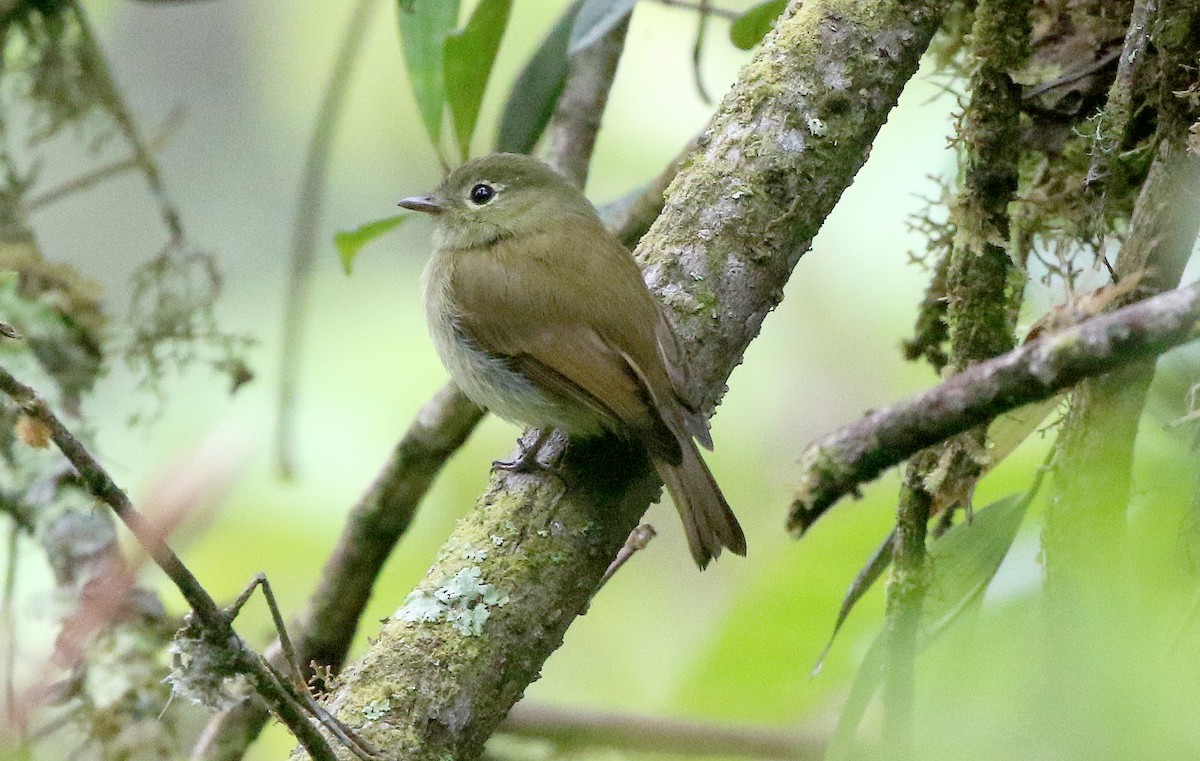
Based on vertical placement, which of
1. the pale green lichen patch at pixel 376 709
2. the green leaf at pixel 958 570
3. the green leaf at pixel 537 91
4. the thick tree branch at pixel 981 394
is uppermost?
the green leaf at pixel 537 91

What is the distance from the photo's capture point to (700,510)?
2.54 m

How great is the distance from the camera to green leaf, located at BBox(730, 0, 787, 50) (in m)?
3.23

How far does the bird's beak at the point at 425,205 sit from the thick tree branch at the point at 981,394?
7.90ft

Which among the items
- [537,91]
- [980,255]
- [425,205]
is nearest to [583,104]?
[537,91]

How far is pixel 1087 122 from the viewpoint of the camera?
2.67m

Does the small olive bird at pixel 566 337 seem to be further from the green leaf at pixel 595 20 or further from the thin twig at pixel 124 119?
the thin twig at pixel 124 119

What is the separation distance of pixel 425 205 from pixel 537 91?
46 cm

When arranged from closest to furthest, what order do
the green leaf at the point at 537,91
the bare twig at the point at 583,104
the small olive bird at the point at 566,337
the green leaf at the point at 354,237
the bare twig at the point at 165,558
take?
1. the bare twig at the point at 165,558
2. the small olive bird at the point at 566,337
3. the green leaf at the point at 354,237
4. the green leaf at the point at 537,91
5. the bare twig at the point at 583,104

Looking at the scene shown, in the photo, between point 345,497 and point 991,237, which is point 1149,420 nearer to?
point 991,237

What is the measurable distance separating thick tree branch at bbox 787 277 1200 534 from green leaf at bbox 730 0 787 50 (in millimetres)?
2041

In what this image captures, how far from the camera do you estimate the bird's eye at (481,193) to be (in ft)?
11.8

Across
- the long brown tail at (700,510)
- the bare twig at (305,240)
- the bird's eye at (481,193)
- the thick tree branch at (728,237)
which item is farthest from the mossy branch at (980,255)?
the bare twig at (305,240)

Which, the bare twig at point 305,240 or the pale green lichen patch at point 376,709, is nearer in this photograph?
the pale green lichen patch at point 376,709

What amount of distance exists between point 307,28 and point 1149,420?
5.43m
